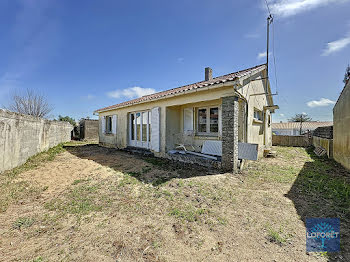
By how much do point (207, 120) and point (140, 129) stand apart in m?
4.33

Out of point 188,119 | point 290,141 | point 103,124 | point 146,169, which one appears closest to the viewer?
point 146,169

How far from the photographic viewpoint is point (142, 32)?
884cm

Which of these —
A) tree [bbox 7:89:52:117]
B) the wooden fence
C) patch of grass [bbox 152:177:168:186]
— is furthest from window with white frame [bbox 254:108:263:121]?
tree [bbox 7:89:52:117]

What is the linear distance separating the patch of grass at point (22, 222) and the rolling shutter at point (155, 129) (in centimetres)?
528

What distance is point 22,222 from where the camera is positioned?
2.70 metres

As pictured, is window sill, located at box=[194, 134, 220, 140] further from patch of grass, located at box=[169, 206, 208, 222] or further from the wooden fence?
the wooden fence

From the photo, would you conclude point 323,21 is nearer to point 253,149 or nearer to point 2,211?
point 253,149

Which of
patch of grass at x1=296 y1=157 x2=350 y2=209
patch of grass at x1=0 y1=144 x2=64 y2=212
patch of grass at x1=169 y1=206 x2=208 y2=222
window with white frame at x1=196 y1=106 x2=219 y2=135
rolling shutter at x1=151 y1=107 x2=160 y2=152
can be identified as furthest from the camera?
rolling shutter at x1=151 y1=107 x2=160 y2=152

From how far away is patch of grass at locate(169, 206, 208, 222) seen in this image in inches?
111

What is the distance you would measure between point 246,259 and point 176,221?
121 centimetres

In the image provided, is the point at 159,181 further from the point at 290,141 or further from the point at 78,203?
the point at 290,141

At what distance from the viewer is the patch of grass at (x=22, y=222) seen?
2602 millimetres

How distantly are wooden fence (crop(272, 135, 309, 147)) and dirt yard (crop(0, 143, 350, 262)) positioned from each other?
11.6 metres

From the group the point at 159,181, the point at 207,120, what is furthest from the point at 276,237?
the point at 207,120
